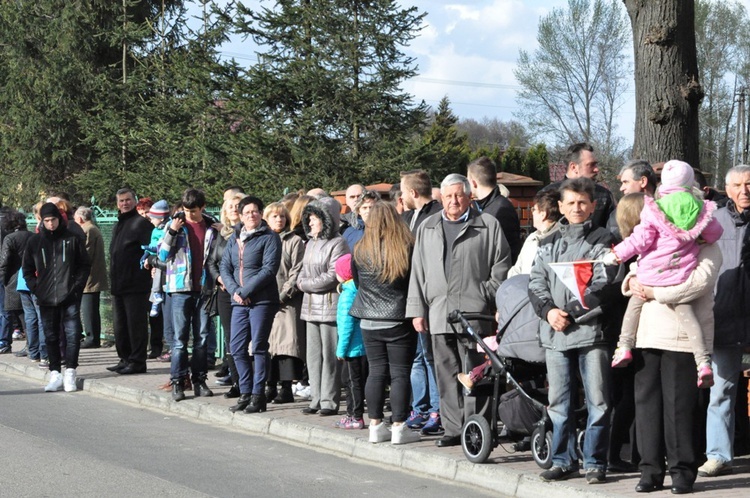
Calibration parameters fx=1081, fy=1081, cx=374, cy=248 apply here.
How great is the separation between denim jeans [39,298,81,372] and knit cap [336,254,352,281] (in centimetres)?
421

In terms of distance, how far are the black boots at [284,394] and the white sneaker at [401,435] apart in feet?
8.25

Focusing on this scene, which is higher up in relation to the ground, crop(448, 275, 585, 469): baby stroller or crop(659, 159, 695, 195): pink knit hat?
crop(659, 159, 695, 195): pink knit hat

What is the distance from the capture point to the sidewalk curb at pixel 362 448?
7297 millimetres

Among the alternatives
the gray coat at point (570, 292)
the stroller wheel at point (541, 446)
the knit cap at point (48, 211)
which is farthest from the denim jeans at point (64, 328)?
the gray coat at point (570, 292)

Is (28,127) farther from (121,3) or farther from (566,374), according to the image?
(566,374)

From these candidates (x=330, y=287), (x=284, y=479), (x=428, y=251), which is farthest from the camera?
(x=330, y=287)

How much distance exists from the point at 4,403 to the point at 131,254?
2.59 m

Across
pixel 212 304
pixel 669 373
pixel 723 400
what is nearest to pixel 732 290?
pixel 723 400

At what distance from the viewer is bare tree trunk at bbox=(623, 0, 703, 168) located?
1079 cm

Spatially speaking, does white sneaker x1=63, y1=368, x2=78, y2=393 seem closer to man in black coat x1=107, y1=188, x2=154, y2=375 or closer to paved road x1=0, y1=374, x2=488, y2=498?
man in black coat x1=107, y1=188, x2=154, y2=375

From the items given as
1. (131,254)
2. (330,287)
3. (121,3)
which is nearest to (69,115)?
(121,3)

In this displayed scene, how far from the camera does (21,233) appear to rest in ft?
49.1

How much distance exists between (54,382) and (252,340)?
353 centimetres

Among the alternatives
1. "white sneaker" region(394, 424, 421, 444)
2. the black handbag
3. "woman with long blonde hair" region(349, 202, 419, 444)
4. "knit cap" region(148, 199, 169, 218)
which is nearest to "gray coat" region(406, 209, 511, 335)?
"woman with long blonde hair" region(349, 202, 419, 444)
